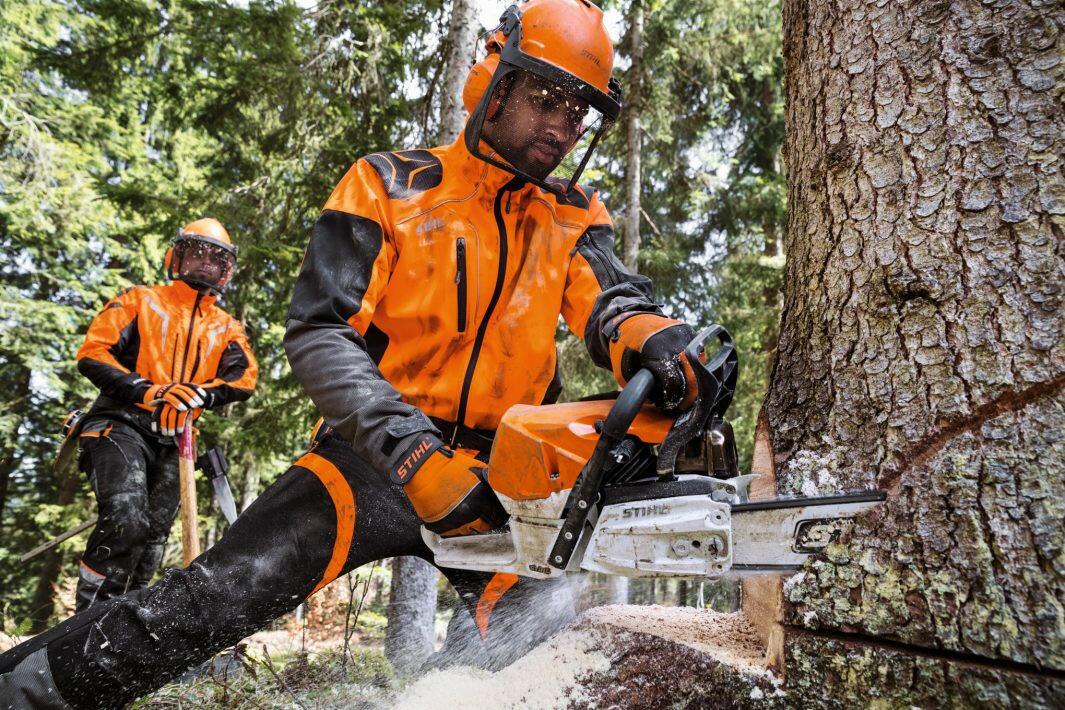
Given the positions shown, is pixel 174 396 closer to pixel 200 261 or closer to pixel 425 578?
pixel 200 261

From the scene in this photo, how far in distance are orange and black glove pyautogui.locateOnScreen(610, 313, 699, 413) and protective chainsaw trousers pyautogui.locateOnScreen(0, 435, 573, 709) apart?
0.87 meters

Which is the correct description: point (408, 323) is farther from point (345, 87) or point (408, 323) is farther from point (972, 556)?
point (345, 87)

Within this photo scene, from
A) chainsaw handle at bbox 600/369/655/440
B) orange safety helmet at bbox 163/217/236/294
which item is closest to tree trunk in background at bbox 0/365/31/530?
orange safety helmet at bbox 163/217/236/294

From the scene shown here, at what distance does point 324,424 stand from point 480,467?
72cm

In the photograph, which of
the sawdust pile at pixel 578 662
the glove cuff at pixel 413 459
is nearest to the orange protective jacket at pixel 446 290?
the glove cuff at pixel 413 459

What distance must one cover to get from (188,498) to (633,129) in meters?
7.31

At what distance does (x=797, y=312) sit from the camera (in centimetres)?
185

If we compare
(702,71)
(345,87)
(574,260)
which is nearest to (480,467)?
(574,260)

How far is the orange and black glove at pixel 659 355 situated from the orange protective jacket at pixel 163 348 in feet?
11.5

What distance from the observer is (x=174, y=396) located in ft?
13.4

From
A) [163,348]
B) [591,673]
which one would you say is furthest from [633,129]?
[591,673]

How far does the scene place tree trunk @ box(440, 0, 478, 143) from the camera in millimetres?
4844

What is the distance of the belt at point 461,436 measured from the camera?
2166 millimetres

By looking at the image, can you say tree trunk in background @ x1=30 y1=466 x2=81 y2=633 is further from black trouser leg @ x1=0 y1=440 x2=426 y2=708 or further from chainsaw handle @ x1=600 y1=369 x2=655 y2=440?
chainsaw handle @ x1=600 y1=369 x2=655 y2=440
